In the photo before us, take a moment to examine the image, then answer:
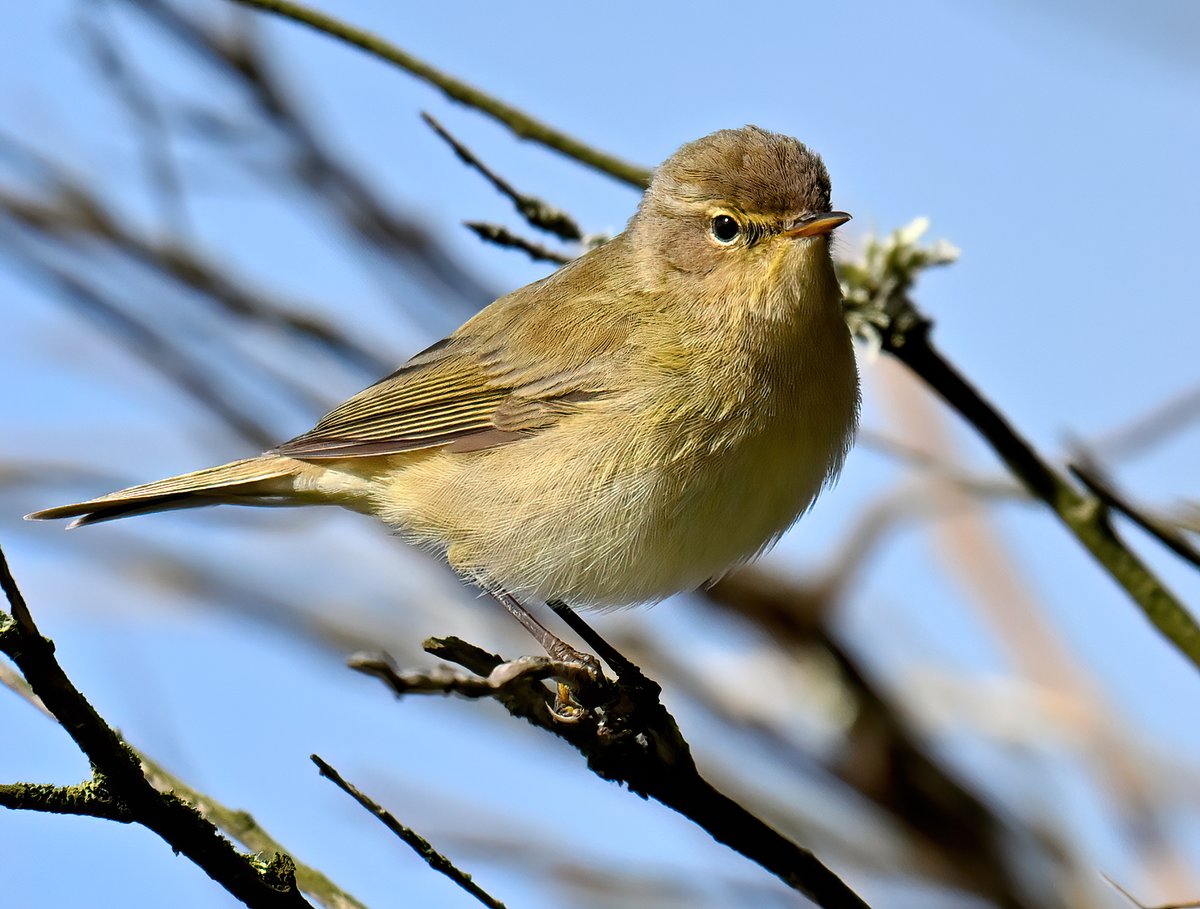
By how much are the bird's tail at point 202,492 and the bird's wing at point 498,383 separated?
0.09 m

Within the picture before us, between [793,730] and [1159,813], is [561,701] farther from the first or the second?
[1159,813]

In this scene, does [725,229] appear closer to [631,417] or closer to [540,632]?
[631,417]

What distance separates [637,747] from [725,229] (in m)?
1.63

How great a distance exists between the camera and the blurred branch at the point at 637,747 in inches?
87.3

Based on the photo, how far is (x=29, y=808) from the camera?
190 centimetres

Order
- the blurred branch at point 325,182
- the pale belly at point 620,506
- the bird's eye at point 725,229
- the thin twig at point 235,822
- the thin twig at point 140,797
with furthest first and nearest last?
1. the blurred branch at point 325,182
2. the bird's eye at point 725,229
3. the pale belly at point 620,506
4. the thin twig at point 235,822
5. the thin twig at point 140,797

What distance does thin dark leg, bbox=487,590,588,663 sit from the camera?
135 inches

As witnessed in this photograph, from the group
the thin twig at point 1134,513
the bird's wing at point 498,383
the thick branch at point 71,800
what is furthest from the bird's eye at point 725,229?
the thick branch at point 71,800

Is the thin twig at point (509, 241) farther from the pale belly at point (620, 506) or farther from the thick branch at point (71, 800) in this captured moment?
the thick branch at point (71, 800)

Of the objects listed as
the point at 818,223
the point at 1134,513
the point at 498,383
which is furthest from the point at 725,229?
the point at 1134,513

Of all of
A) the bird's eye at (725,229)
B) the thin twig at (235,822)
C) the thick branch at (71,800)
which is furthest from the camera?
the bird's eye at (725,229)

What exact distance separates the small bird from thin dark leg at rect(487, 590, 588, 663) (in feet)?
0.32

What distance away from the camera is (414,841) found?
1.96 m

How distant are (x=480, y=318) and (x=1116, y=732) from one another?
8.29 feet
